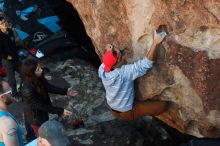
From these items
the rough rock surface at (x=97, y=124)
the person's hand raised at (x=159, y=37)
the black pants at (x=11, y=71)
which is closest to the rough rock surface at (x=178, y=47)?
the person's hand raised at (x=159, y=37)

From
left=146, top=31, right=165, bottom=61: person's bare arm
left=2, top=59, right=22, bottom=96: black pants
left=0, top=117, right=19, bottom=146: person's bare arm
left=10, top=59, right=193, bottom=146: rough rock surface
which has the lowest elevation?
left=10, top=59, right=193, bottom=146: rough rock surface

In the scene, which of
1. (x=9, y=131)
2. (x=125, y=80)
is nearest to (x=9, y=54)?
(x=125, y=80)

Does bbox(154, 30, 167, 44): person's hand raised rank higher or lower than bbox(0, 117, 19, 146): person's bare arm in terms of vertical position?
higher

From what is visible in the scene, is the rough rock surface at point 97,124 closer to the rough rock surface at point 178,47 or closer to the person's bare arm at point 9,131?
the rough rock surface at point 178,47

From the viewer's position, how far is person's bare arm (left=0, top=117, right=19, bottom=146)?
431cm

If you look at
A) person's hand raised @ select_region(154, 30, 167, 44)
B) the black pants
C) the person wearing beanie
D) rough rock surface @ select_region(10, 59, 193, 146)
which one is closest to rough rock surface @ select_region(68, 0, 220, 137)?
person's hand raised @ select_region(154, 30, 167, 44)

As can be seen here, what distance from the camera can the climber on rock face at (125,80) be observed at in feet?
17.4

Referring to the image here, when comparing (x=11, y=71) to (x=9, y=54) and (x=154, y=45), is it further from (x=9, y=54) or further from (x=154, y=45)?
(x=154, y=45)

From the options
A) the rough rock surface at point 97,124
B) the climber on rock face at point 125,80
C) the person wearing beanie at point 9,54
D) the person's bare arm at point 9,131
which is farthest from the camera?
the person wearing beanie at point 9,54

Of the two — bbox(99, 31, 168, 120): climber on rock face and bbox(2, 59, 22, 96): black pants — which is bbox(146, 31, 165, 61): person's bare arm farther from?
bbox(2, 59, 22, 96): black pants

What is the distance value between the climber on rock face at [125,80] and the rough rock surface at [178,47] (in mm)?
121

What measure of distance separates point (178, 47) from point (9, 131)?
6.88 ft

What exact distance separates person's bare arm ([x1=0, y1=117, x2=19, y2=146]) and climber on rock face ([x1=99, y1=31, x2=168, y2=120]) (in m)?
1.44

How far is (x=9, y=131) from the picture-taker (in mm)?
4328
